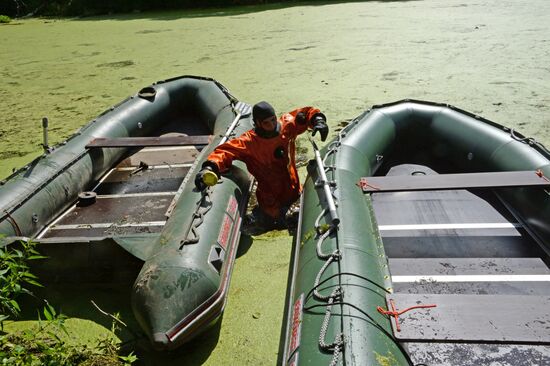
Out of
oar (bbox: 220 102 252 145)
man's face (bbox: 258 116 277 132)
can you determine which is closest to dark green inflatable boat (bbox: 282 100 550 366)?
man's face (bbox: 258 116 277 132)

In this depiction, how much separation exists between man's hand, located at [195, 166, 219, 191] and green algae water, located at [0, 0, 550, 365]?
546mm

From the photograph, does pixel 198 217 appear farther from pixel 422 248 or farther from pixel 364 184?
pixel 422 248

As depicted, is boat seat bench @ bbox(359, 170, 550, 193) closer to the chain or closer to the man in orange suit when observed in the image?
the man in orange suit

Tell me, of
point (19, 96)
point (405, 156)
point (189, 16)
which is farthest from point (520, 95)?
point (189, 16)

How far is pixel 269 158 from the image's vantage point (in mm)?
2990

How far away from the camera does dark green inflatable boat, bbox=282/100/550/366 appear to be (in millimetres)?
1809

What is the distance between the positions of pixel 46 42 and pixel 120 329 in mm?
9874

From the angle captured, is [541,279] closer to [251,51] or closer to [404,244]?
[404,244]

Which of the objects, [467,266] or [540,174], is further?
[540,174]

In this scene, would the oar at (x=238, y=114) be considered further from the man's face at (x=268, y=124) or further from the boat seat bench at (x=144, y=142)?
the man's face at (x=268, y=124)

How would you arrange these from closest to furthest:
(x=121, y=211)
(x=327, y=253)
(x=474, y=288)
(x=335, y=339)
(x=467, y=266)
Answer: (x=335, y=339) < (x=327, y=253) < (x=474, y=288) < (x=467, y=266) < (x=121, y=211)

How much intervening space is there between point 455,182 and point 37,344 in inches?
85.6

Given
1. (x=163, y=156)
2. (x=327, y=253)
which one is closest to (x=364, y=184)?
(x=327, y=253)

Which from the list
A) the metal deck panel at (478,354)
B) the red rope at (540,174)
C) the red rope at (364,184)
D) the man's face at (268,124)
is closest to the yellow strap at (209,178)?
the man's face at (268,124)
